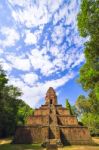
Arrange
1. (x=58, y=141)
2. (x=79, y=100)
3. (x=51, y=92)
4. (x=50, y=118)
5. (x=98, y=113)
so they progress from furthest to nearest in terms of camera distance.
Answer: (x=79, y=100) → (x=51, y=92) → (x=50, y=118) → (x=58, y=141) → (x=98, y=113)

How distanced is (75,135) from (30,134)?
28.6 feet

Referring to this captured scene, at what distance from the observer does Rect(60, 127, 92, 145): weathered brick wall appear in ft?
115

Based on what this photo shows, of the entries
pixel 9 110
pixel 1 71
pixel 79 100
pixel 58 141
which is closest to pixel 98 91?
pixel 58 141

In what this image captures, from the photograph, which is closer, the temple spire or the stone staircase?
the stone staircase

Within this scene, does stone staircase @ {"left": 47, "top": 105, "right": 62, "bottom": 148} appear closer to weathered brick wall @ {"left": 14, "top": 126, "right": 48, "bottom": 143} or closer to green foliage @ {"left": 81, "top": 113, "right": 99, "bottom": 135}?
weathered brick wall @ {"left": 14, "top": 126, "right": 48, "bottom": 143}

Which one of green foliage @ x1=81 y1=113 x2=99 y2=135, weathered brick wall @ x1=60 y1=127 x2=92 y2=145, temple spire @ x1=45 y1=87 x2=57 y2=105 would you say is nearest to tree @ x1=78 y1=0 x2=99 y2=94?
green foliage @ x1=81 y1=113 x2=99 y2=135

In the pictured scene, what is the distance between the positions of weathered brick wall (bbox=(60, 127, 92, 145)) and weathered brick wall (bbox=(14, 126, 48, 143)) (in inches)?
147

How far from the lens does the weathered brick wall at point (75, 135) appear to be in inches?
1385

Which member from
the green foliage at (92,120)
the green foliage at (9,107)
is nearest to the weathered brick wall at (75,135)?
the green foliage at (92,120)

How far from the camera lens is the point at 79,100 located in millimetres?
70062

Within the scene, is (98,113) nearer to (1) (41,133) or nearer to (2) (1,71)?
(1) (41,133)

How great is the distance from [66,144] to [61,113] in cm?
1459

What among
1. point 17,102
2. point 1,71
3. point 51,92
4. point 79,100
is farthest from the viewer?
point 79,100

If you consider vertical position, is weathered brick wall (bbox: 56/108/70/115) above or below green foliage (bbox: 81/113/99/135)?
above
